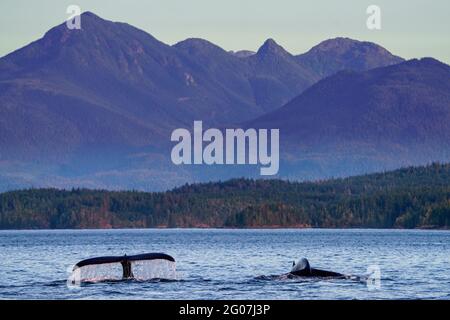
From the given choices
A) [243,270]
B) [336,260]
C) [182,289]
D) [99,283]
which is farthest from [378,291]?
[336,260]

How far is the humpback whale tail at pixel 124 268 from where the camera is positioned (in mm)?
74688

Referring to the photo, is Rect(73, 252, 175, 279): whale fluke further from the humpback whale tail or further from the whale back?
the whale back

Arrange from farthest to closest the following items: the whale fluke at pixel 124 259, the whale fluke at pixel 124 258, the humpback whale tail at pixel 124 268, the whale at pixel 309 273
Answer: the whale at pixel 309 273, the humpback whale tail at pixel 124 268, the whale fluke at pixel 124 258, the whale fluke at pixel 124 259

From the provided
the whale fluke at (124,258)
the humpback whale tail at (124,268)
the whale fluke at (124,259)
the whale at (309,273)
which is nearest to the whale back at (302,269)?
the whale at (309,273)

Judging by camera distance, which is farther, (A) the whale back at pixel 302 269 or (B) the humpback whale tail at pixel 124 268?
(A) the whale back at pixel 302 269

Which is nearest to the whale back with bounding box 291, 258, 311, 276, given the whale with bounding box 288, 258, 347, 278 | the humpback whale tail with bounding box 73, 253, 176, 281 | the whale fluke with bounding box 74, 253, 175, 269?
the whale with bounding box 288, 258, 347, 278

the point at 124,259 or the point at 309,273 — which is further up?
the point at 124,259

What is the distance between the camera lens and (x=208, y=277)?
9006 cm

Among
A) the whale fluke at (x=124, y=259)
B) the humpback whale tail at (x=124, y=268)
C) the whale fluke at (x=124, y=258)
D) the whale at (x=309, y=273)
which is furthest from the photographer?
the whale at (x=309, y=273)

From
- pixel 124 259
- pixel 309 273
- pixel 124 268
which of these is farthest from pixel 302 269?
pixel 124 259

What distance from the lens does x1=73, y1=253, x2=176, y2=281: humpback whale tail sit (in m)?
74.7

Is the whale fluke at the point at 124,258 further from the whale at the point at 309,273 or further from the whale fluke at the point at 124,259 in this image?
the whale at the point at 309,273

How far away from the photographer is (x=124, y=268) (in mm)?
82500

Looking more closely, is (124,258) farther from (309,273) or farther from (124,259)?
(309,273)
